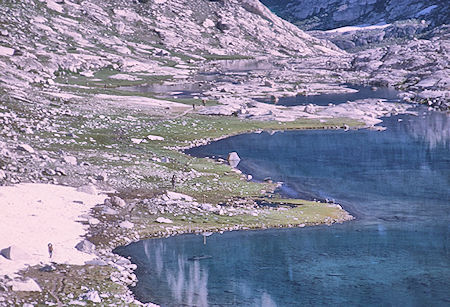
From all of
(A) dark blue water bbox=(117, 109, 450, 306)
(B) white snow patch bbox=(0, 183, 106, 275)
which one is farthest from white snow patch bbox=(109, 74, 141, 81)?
(B) white snow patch bbox=(0, 183, 106, 275)

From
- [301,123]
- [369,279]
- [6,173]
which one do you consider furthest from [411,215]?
[301,123]

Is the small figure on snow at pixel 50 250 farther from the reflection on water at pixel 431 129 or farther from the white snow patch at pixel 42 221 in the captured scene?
the reflection on water at pixel 431 129

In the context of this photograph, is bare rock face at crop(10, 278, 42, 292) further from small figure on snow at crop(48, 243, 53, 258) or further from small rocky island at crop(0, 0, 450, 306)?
small figure on snow at crop(48, 243, 53, 258)

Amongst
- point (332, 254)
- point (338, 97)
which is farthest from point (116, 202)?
point (338, 97)

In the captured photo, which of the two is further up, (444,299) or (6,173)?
(6,173)

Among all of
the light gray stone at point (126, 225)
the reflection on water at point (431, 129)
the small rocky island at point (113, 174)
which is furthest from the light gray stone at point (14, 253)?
the reflection on water at point (431, 129)

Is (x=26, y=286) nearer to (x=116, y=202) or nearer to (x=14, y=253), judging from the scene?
(x=14, y=253)

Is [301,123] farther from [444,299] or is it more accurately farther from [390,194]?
[444,299]
